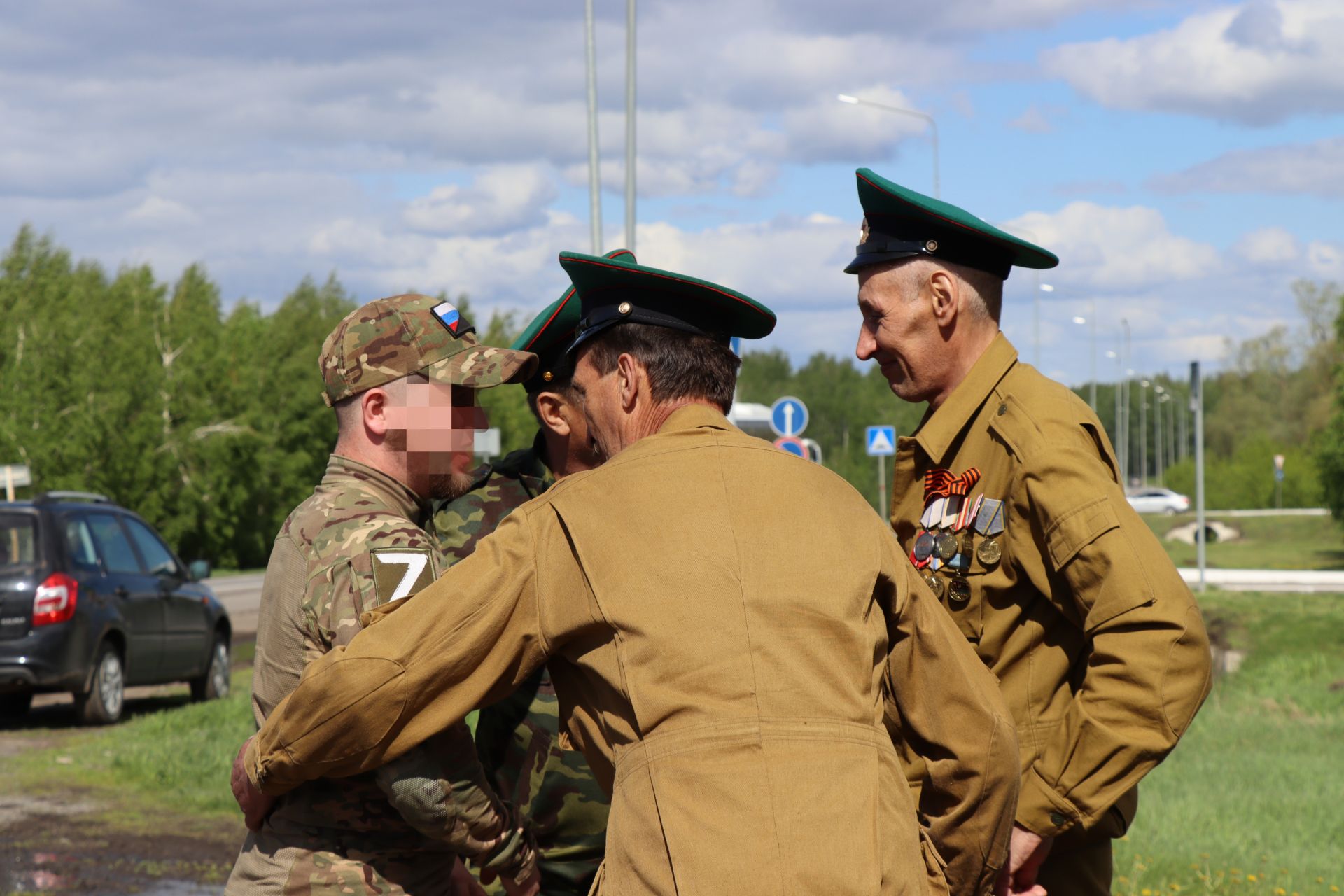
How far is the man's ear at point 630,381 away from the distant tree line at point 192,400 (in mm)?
29585

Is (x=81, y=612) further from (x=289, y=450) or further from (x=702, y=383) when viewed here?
(x=289, y=450)

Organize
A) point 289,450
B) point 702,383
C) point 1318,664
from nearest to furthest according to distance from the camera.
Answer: point 702,383
point 1318,664
point 289,450

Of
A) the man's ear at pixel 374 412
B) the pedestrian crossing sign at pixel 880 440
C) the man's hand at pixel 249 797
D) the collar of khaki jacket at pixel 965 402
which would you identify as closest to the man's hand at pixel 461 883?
→ the man's hand at pixel 249 797

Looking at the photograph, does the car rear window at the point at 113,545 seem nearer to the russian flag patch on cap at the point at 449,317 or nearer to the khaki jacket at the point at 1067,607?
the russian flag patch on cap at the point at 449,317

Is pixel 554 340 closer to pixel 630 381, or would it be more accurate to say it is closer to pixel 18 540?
pixel 630 381

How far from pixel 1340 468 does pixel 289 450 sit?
127ft

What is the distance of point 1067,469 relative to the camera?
296 cm

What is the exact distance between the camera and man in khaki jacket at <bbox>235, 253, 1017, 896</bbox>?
6.82 ft

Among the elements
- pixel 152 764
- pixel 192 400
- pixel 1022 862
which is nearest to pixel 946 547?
pixel 1022 862

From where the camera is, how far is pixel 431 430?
3.07 meters

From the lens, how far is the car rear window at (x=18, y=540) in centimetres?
1184

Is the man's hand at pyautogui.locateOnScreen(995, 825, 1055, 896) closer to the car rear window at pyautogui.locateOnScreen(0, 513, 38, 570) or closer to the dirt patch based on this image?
the dirt patch

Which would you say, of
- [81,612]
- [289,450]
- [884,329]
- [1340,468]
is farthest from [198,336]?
[884,329]

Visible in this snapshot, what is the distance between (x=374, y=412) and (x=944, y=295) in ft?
4.34
